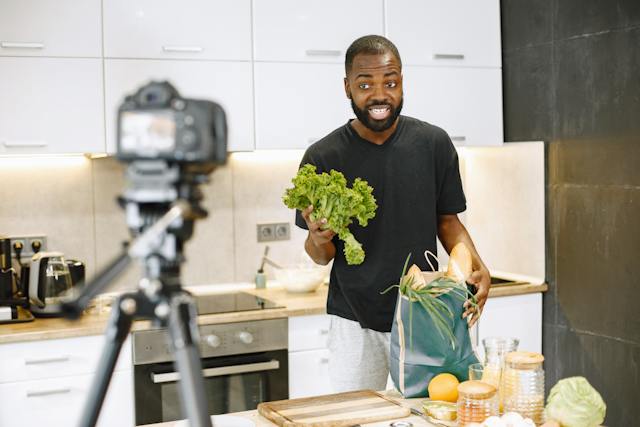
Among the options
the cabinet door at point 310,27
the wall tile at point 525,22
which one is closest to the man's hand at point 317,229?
the cabinet door at point 310,27

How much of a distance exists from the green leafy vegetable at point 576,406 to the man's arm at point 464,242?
49cm

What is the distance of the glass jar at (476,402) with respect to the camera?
1625 mm

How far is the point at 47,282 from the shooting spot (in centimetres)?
306

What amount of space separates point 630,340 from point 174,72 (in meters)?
2.00

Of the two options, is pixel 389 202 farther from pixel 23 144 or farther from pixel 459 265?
pixel 23 144

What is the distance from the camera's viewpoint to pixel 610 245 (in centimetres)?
322

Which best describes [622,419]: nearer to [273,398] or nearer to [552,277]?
[552,277]

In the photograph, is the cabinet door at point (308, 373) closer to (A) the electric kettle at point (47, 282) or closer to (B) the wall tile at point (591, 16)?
(A) the electric kettle at point (47, 282)

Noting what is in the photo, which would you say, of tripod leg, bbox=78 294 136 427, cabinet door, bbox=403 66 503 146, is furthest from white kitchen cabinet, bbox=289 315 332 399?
tripod leg, bbox=78 294 136 427

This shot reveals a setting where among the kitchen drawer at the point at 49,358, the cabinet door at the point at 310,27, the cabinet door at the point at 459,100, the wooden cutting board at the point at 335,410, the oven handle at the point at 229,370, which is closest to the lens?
the wooden cutting board at the point at 335,410

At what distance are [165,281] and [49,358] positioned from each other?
86.2 inches

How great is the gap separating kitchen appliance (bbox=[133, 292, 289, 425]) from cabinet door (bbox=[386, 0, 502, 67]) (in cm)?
126

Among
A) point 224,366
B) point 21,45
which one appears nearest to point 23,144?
point 21,45

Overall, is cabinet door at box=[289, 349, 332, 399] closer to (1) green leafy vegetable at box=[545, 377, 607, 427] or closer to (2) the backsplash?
(2) the backsplash
